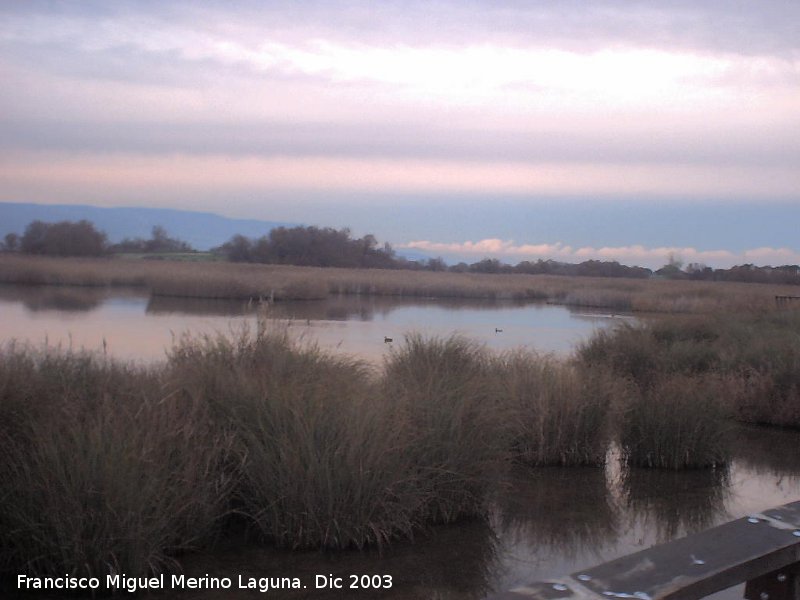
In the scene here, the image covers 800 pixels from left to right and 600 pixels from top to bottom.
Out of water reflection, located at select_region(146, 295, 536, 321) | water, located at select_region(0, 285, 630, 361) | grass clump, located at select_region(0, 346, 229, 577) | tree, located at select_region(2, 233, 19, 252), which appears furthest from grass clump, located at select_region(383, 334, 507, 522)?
tree, located at select_region(2, 233, 19, 252)

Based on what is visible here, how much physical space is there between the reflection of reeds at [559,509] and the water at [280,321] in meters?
2.50

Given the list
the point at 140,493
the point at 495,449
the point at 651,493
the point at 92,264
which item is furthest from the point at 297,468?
the point at 92,264

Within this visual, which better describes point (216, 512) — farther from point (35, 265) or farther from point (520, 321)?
point (35, 265)

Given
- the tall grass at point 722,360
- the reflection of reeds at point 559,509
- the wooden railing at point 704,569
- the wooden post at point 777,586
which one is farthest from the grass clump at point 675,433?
the wooden post at point 777,586

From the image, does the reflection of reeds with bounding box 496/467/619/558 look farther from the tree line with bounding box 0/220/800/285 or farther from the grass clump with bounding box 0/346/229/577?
the tree line with bounding box 0/220/800/285

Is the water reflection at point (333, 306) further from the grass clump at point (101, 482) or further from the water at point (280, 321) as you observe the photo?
the grass clump at point (101, 482)

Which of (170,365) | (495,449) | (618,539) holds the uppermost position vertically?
(170,365)

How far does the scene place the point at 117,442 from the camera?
535cm

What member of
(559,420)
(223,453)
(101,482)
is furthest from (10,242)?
(101,482)

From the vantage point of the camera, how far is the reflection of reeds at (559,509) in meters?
6.63

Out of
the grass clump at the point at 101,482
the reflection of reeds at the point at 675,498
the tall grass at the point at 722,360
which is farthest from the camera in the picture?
the tall grass at the point at 722,360

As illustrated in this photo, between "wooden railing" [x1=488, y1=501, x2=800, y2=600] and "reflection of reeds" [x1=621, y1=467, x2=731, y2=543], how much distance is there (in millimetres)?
2019

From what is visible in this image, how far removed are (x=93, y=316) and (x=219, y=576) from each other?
16767 mm

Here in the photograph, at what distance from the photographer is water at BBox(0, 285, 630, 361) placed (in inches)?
581
